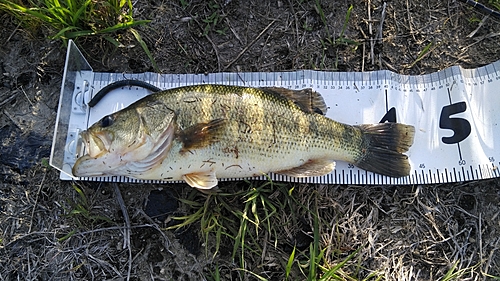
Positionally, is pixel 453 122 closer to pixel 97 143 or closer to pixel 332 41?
pixel 332 41

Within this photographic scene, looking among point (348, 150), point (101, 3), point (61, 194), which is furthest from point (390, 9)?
point (61, 194)

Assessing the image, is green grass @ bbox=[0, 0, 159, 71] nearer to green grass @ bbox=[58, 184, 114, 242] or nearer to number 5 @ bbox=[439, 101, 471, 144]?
green grass @ bbox=[58, 184, 114, 242]

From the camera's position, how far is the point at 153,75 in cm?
374

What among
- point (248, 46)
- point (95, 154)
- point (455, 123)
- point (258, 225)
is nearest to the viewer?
point (95, 154)

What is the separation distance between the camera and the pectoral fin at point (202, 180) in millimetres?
3099

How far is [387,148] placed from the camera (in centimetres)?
345

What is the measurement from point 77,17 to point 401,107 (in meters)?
3.05

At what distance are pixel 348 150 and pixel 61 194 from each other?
254cm

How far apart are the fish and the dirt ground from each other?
33 cm

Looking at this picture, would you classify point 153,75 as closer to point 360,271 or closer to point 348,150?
point 348,150

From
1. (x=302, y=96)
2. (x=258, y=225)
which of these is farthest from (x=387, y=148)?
(x=258, y=225)

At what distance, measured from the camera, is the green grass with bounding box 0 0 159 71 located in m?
3.46

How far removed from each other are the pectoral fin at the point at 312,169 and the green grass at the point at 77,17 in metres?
1.59

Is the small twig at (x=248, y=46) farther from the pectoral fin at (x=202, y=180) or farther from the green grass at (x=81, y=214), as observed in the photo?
the green grass at (x=81, y=214)
